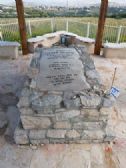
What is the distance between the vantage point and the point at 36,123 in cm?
257

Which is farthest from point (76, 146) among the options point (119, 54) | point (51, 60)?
point (119, 54)

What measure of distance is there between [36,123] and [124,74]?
9.47 ft

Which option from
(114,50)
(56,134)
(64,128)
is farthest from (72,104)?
(114,50)

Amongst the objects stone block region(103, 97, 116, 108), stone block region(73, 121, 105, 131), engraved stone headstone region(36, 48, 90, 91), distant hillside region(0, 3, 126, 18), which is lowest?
stone block region(73, 121, 105, 131)

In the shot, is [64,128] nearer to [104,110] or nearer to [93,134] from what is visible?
[93,134]

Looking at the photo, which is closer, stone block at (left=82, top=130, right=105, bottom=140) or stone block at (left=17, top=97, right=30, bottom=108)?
stone block at (left=17, top=97, right=30, bottom=108)

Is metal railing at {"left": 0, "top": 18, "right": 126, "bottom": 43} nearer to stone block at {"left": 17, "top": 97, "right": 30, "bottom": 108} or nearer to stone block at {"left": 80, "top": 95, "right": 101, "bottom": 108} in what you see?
stone block at {"left": 80, "top": 95, "right": 101, "bottom": 108}

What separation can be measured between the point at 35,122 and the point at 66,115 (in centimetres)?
43

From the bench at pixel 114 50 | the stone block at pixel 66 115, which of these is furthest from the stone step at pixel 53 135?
the bench at pixel 114 50

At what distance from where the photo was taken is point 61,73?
2.78 metres

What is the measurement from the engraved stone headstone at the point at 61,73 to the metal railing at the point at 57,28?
13.2 ft

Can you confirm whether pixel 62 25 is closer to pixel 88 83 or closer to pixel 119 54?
pixel 119 54

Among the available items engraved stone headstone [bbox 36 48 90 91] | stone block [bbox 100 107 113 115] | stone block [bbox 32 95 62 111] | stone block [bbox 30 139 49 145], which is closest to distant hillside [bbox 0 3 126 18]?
engraved stone headstone [bbox 36 48 90 91]

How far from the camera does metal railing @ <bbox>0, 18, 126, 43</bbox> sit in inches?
269
